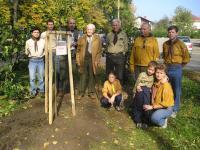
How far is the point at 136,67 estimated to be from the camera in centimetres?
967

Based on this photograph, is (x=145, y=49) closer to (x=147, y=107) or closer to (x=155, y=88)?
(x=155, y=88)

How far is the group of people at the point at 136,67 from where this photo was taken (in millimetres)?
8195

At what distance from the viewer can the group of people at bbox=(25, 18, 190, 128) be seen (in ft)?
26.9

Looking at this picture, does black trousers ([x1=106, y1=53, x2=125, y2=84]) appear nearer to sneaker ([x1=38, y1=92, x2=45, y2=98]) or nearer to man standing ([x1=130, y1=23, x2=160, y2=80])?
man standing ([x1=130, y1=23, x2=160, y2=80])

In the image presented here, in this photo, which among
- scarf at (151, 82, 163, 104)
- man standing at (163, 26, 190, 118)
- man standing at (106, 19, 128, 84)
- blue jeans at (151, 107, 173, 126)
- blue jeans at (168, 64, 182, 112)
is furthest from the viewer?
man standing at (106, 19, 128, 84)

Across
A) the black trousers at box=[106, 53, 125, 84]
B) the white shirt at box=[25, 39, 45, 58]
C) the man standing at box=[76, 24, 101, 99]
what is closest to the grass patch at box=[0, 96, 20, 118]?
the white shirt at box=[25, 39, 45, 58]

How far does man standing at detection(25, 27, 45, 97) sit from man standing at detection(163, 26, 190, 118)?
3.24m

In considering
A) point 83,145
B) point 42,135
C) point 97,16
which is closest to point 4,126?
point 42,135

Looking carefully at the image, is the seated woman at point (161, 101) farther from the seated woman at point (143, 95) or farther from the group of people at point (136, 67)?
the seated woman at point (143, 95)

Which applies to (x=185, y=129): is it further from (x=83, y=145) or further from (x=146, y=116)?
(x=83, y=145)

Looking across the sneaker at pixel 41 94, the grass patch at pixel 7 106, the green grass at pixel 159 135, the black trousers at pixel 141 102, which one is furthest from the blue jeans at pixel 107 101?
the grass patch at pixel 7 106

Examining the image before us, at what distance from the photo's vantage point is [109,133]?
24.9ft

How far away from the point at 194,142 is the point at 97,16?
167 feet

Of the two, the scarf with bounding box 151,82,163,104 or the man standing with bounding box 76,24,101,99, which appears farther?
the man standing with bounding box 76,24,101,99
